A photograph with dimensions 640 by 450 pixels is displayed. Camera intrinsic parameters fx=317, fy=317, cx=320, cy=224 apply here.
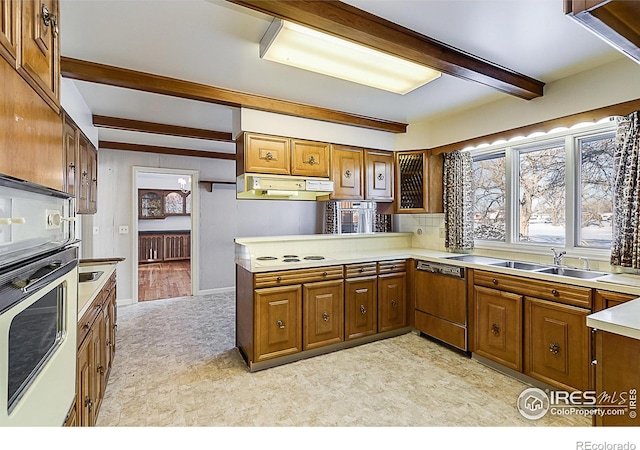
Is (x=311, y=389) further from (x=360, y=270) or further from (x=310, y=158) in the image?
(x=310, y=158)

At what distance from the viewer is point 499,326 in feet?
9.11

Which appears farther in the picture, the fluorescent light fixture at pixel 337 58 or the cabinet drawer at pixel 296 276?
the cabinet drawer at pixel 296 276

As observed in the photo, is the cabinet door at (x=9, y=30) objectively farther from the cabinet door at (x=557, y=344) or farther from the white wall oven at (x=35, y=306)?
the cabinet door at (x=557, y=344)

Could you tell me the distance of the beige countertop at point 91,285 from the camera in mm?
1769

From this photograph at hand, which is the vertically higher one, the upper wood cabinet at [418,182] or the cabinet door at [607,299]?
the upper wood cabinet at [418,182]

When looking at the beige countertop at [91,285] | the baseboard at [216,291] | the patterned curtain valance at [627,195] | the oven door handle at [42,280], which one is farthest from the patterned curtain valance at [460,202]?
the baseboard at [216,291]

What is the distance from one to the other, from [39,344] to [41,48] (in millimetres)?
884

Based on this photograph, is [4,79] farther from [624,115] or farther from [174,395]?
[624,115]

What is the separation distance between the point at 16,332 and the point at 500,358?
10.5ft

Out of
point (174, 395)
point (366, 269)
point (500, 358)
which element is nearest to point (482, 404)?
point (500, 358)

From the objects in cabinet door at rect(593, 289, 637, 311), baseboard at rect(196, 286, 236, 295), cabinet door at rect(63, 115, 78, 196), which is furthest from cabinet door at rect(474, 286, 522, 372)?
baseboard at rect(196, 286, 236, 295)

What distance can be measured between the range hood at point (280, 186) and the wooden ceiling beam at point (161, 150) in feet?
7.59

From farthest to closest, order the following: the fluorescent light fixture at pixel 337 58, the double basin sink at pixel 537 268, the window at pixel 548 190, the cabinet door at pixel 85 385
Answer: the window at pixel 548 190 → the double basin sink at pixel 537 268 → the fluorescent light fixture at pixel 337 58 → the cabinet door at pixel 85 385

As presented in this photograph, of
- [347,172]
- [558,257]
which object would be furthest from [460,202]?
[347,172]
